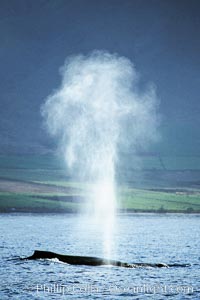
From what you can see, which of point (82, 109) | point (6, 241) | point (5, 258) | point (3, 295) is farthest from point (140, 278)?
→ point (82, 109)

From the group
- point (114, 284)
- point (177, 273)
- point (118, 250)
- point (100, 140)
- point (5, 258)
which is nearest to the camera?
point (114, 284)

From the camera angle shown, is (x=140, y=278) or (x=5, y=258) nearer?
(x=140, y=278)

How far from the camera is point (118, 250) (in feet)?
288

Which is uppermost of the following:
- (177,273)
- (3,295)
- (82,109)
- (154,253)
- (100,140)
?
(82,109)

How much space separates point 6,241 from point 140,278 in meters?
46.7

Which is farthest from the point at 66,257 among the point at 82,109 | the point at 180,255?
the point at 82,109

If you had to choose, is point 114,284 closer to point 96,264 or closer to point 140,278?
point 140,278

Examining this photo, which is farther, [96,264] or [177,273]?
[96,264]

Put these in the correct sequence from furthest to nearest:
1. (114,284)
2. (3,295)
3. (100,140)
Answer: (100,140) < (114,284) < (3,295)

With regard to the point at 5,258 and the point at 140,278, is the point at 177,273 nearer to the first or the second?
the point at 140,278

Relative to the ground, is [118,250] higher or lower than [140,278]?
higher

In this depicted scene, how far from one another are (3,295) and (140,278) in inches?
557

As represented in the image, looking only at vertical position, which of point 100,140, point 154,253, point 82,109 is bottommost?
point 154,253

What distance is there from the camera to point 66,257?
70.1 m
